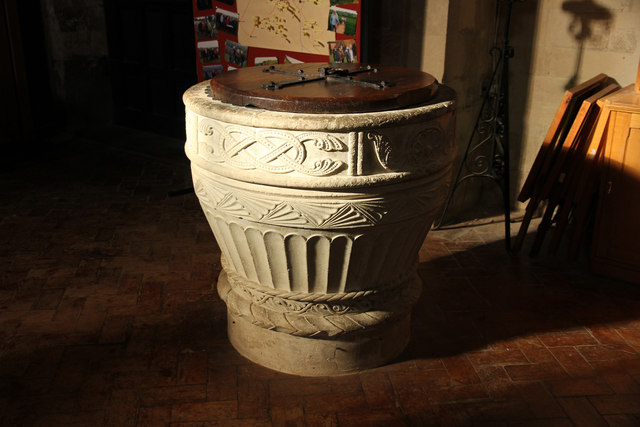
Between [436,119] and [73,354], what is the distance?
78.9 inches

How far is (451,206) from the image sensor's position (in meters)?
4.82

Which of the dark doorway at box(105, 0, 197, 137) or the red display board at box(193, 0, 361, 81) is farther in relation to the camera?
the dark doorway at box(105, 0, 197, 137)

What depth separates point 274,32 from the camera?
4480 millimetres

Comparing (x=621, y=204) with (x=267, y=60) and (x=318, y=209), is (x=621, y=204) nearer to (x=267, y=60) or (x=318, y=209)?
(x=318, y=209)

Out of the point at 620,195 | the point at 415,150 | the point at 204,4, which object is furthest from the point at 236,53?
the point at 620,195

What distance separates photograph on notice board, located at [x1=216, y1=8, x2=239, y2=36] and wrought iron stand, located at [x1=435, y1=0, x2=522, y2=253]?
5.74ft

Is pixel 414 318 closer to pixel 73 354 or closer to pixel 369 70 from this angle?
pixel 369 70

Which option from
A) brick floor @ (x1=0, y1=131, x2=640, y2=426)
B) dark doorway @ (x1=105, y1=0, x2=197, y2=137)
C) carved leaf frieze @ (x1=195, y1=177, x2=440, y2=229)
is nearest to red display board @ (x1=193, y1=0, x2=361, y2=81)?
brick floor @ (x1=0, y1=131, x2=640, y2=426)

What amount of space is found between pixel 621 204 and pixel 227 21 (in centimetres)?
284

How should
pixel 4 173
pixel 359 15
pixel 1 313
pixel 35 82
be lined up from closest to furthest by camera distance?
1. pixel 1 313
2. pixel 359 15
3. pixel 4 173
4. pixel 35 82

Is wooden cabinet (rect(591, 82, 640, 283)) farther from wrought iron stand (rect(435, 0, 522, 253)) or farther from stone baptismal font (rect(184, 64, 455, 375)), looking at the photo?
stone baptismal font (rect(184, 64, 455, 375))

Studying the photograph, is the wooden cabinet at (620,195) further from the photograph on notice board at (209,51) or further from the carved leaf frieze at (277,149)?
the photograph on notice board at (209,51)

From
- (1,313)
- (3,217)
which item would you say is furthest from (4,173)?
(1,313)

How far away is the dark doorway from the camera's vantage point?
252 inches
